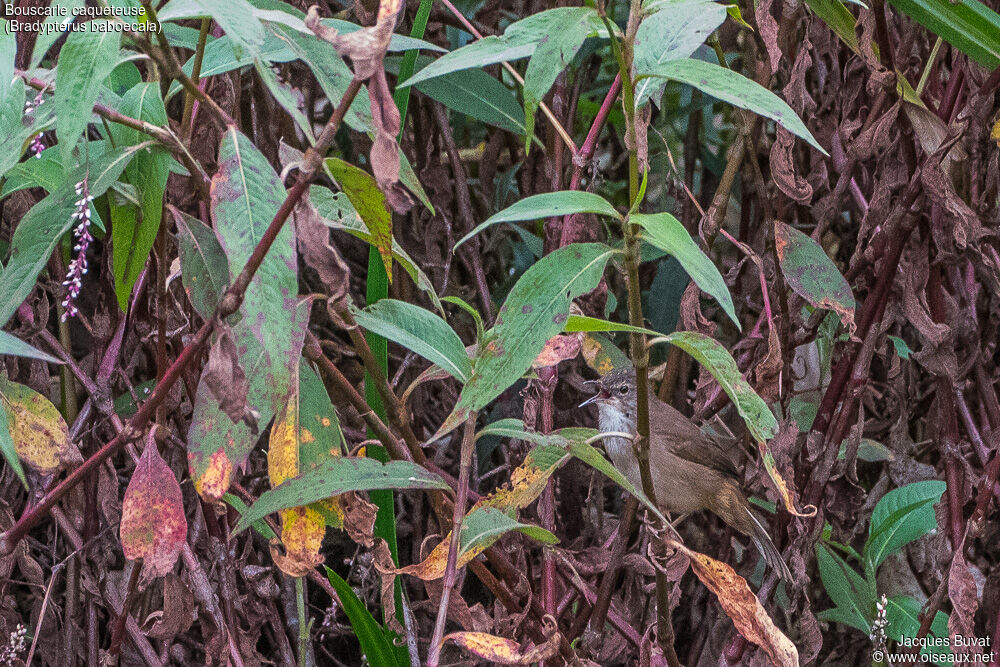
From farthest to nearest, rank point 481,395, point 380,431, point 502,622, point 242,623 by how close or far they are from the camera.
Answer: point 242,623
point 502,622
point 380,431
point 481,395

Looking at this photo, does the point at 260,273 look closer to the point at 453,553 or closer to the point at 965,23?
the point at 453,553

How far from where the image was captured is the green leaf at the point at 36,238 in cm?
140

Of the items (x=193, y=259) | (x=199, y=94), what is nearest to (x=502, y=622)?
(x=193, y=259)

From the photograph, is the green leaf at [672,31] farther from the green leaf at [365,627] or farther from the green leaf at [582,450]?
the green leaf at [365,627]

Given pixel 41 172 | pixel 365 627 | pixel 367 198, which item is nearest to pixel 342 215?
pixel 367 198

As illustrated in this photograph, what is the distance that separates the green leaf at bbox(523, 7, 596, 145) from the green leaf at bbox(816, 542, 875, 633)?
1.53 metres

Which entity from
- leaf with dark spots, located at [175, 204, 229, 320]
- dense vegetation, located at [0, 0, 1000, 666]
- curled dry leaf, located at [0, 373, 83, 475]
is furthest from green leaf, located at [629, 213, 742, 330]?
curled dry leaf, located at [0, 373, 83, 475]

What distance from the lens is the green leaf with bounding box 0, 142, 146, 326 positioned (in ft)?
4.60

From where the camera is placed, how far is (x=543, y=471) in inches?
63.3

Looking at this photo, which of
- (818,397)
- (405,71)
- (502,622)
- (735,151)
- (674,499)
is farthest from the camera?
(674,499)

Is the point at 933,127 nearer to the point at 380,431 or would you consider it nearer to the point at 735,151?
the point at 735,151

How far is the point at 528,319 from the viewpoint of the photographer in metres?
1.26

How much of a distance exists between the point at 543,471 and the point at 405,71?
0.95 meters

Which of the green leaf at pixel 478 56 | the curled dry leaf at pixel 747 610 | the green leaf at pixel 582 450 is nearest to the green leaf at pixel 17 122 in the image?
the green leaf at pixel 478 56
